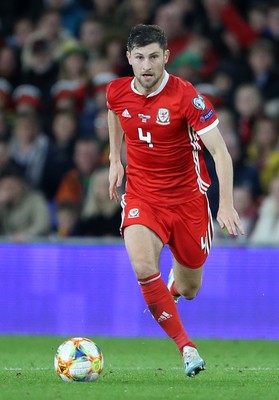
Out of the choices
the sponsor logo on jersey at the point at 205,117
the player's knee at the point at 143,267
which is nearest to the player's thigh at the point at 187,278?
the player's knee at the point at 143,267

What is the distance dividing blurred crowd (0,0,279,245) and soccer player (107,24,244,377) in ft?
10.9

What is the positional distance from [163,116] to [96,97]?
20.2 feet

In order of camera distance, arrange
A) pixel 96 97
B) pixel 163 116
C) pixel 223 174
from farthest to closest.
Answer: pixel 96 97
pixel 163 116
pixel 223 174

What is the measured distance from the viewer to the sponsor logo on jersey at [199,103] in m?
7.42

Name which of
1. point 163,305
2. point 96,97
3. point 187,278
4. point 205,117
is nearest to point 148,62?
point 205,117

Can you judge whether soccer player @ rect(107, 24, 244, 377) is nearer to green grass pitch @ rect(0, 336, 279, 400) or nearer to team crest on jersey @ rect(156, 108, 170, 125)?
team crest on jersey @ rect(156, 108, 170, 125)

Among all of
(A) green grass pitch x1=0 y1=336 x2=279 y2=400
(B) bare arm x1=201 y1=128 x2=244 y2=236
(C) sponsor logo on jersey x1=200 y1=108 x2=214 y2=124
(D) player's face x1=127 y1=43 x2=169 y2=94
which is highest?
(D) player's face x1=127 y1=43 x2=169 y2=94

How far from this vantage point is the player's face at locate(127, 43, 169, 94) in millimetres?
7398

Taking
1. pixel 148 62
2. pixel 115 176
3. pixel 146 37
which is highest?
pixel 146 37

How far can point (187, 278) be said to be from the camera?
8.27m

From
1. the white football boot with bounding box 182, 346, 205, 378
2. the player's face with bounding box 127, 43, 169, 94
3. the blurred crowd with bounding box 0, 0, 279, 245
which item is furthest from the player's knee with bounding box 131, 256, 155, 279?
the blurred crowd with bounding box 0, 0, 279, 245

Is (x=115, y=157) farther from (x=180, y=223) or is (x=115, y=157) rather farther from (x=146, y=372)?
(x=146, y=372)

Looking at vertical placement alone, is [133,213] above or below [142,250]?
above

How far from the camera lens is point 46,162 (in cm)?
1311
